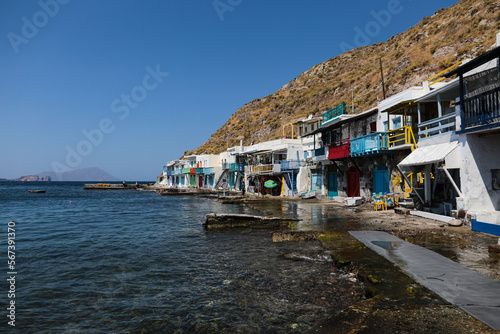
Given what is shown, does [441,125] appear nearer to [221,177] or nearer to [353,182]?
[353,182]

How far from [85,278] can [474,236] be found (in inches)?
503

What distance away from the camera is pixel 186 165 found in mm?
86938

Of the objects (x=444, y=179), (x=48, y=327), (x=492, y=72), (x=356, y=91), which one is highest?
(x=356, y=91)

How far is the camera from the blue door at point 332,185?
104 feet

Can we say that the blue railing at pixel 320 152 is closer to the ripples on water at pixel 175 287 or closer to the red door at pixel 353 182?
the red door at pixel 353 182

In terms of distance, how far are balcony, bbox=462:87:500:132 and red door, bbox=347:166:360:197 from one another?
50.5 ft

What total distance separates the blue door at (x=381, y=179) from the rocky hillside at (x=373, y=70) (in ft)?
86.1

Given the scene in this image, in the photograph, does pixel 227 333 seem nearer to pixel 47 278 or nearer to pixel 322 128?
pixel 47 278

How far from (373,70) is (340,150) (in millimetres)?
51400

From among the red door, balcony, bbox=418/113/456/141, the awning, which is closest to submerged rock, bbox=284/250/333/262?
the awning

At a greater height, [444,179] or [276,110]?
[276,110]

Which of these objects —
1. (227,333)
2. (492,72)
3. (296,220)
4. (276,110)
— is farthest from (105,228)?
(276,110)

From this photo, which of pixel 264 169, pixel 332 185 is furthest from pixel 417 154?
pixel 264 169

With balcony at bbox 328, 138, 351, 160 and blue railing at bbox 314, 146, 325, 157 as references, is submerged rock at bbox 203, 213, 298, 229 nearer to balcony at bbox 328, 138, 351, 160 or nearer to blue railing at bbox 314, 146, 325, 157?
balcony at bbox 328, 138, 351, 160
